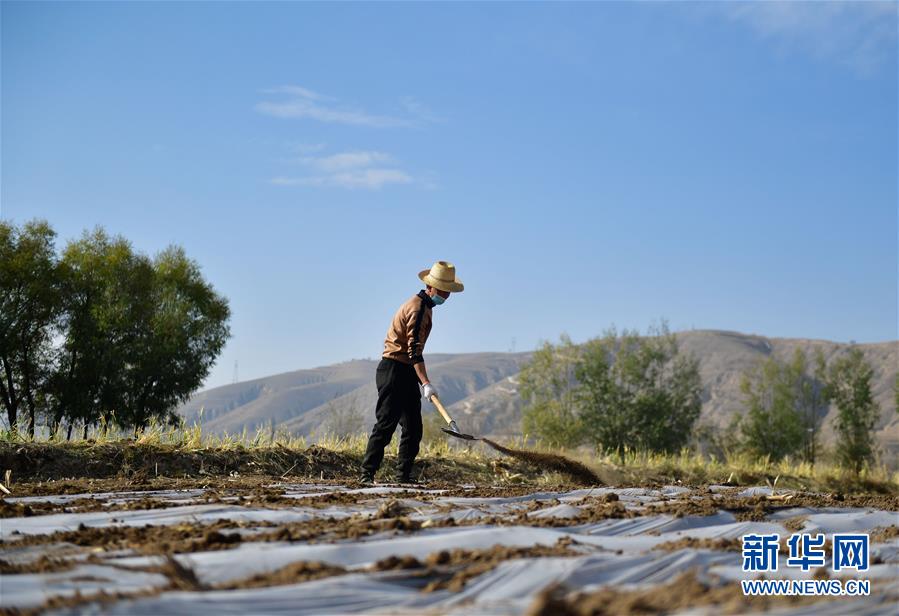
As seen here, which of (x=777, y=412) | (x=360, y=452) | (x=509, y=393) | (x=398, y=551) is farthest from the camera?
(x=509, y=393)

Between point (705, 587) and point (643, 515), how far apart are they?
2.14m

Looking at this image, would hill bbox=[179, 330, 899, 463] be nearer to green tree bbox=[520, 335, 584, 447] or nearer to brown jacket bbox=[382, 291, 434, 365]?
green tree bbox=[520, 335, 584, 447]

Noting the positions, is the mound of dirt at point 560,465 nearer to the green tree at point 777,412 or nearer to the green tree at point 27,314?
the green tree at point 27,314

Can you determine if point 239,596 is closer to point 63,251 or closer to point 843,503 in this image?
point 843,503

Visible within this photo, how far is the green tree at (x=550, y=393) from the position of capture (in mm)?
47031

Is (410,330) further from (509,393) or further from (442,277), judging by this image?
(509,393)

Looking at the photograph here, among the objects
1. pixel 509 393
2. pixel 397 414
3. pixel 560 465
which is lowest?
pixel 560 465

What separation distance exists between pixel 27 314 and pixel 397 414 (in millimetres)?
28803

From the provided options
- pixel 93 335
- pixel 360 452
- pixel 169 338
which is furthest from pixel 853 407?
pixel 360 452

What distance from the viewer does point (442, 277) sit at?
8.70 meters

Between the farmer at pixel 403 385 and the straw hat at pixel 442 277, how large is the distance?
16 cm

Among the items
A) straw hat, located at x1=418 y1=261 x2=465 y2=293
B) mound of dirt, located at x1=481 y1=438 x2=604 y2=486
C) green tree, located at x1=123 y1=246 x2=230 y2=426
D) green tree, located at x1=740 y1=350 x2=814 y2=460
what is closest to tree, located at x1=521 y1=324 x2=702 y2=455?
green tree, located at x1=740 y1=350 x2=814 y2=460

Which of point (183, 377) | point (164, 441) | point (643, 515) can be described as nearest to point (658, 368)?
point (183, 377)

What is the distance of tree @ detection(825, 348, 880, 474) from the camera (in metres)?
47.6
